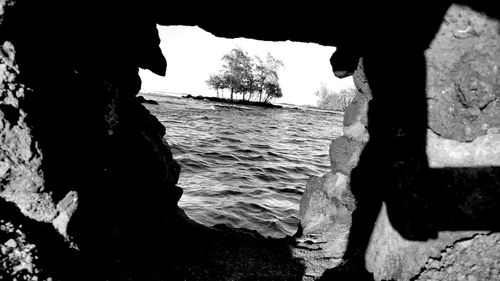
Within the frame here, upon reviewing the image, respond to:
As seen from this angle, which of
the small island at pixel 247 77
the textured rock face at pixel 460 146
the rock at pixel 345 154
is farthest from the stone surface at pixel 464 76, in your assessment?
the small island at pixel 247 77

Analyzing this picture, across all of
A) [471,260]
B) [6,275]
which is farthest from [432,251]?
[6,275]

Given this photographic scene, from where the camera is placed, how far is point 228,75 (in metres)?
54.7

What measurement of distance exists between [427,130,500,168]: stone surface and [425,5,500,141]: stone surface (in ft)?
0.15

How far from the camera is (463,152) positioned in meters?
1.95

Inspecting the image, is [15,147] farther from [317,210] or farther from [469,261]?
[317,210]

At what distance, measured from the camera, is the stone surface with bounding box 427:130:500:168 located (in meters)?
1.88

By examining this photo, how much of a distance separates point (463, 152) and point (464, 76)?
1.74ft

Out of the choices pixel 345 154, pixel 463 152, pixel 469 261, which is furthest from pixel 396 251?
pixel 345 154

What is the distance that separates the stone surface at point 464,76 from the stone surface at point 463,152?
0.05 meters

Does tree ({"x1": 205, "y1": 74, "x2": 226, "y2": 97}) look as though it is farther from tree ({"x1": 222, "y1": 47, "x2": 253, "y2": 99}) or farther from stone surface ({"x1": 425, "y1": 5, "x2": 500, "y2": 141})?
stone surface ({"x1": 425, "y1": 5, "x2": 500, "y2": 141})

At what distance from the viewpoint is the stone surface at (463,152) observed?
1.88 meters

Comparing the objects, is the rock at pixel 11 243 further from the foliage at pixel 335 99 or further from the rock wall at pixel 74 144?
the foliage at pixel 335 99

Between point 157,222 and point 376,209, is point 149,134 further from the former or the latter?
point 376,209

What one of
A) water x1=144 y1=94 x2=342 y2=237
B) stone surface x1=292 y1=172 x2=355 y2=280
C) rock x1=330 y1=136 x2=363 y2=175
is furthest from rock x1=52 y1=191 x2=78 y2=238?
water x1=144 y1=94 x2=342 y2=237
